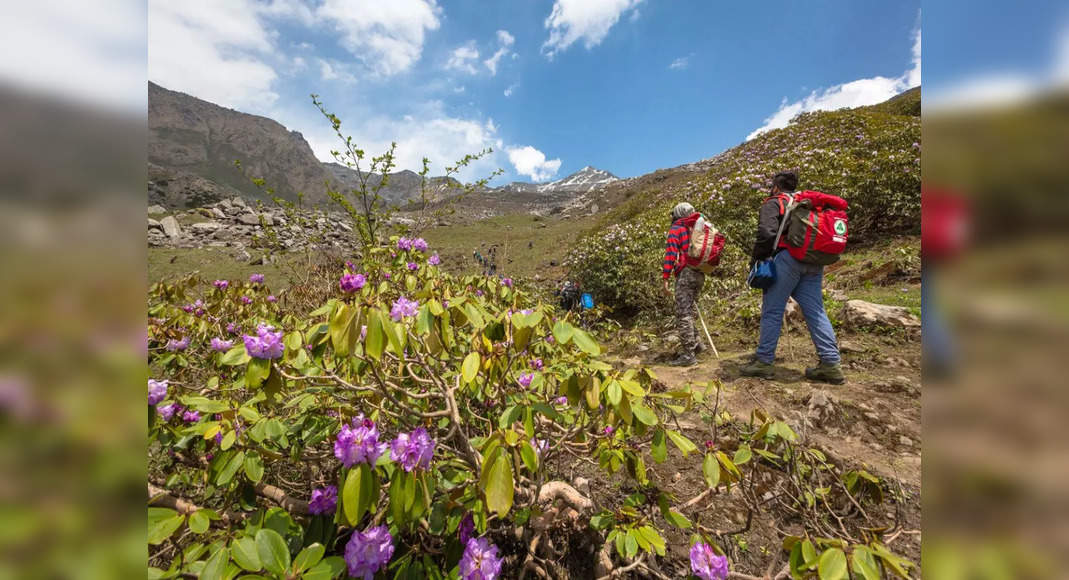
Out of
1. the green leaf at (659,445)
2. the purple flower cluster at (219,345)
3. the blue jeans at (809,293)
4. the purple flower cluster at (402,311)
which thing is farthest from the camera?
the blue jeans at (809,293)

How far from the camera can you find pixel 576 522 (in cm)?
145

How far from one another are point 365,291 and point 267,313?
1666mm

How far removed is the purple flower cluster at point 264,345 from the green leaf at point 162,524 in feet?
1.20

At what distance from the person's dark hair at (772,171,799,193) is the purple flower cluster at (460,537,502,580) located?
136 inches

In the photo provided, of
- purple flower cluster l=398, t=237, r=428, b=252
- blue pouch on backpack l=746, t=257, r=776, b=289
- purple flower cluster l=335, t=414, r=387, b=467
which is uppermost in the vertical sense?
purple flower cluster l=398, t=237, r=428, b=252

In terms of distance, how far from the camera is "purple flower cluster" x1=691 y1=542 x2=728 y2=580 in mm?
1062

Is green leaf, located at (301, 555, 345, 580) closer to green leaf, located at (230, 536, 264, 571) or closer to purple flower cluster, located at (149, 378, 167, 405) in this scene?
green leaf, located at (230, 536, 264, 571)

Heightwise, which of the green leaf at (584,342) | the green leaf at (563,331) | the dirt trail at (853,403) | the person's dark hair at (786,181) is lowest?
the dirt trail at (853,403)

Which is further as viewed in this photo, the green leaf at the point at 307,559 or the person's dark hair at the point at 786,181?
the person's dark hair at the point at 786,181

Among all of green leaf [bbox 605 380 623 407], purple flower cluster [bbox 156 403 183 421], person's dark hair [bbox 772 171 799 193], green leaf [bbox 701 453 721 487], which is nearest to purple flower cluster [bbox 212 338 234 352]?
purple flower cluster [bbox 156 403 183 421]

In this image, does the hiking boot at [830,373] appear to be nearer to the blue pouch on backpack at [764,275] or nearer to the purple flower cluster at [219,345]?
the blue pouch on backpack at [764,275]

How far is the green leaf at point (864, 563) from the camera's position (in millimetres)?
754

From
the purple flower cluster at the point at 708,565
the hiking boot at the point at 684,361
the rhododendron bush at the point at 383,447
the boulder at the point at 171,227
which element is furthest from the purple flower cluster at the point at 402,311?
the boulder at the point at 171,227
